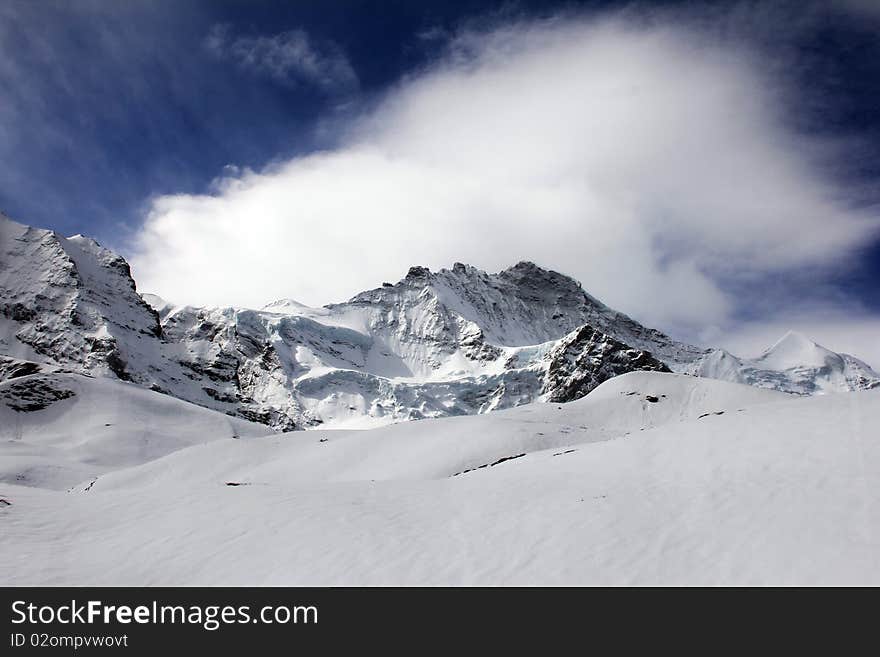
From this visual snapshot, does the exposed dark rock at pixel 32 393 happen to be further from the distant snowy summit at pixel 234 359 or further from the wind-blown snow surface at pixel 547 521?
the wind-blown snow surface at pixel 547 521

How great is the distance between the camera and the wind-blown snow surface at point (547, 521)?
11984 mm

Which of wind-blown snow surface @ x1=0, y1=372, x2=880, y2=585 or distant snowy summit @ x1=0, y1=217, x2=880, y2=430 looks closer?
wind-blown snow surface @ x1=0, y1=372, x2=880, y2=585

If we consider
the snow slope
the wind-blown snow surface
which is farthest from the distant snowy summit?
the wind-blown snow surface

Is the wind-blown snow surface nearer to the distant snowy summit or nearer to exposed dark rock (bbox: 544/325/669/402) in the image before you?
the distant snowy summit

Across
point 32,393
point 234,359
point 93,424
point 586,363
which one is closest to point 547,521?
point 93,424

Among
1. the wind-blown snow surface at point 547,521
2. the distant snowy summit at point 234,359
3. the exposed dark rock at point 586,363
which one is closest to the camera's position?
the wind-blown snow surface at point 547,521

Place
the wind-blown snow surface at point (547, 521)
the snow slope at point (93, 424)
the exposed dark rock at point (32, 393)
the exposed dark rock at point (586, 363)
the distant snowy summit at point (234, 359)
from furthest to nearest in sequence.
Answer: the exposed dark rock at point (586, 363), the distant snowy summit at point (234, 359), the exposed dark rock at point (32, 393), the snow slope at point (93, 424), the wind-blown snow surface at point (547, 521)

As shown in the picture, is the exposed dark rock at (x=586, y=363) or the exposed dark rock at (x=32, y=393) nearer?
the exposed dark rock at (x=32, y=393)

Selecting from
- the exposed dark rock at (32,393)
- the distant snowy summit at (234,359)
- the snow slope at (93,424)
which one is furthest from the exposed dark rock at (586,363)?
the exposed dark rock at (32,393)

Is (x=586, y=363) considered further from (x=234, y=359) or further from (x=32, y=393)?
(x=32, y=393)

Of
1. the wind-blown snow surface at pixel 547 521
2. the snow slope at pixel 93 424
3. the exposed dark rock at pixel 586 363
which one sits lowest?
the wind-blown snow surface at pixel 547 521

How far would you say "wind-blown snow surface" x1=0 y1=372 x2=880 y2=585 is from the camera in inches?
472

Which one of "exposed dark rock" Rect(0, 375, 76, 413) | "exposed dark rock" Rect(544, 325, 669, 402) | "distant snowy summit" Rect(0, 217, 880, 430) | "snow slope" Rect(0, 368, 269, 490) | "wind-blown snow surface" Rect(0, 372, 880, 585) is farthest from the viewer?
"exposed dark rock" Rect(544, 325, 669, 402)
